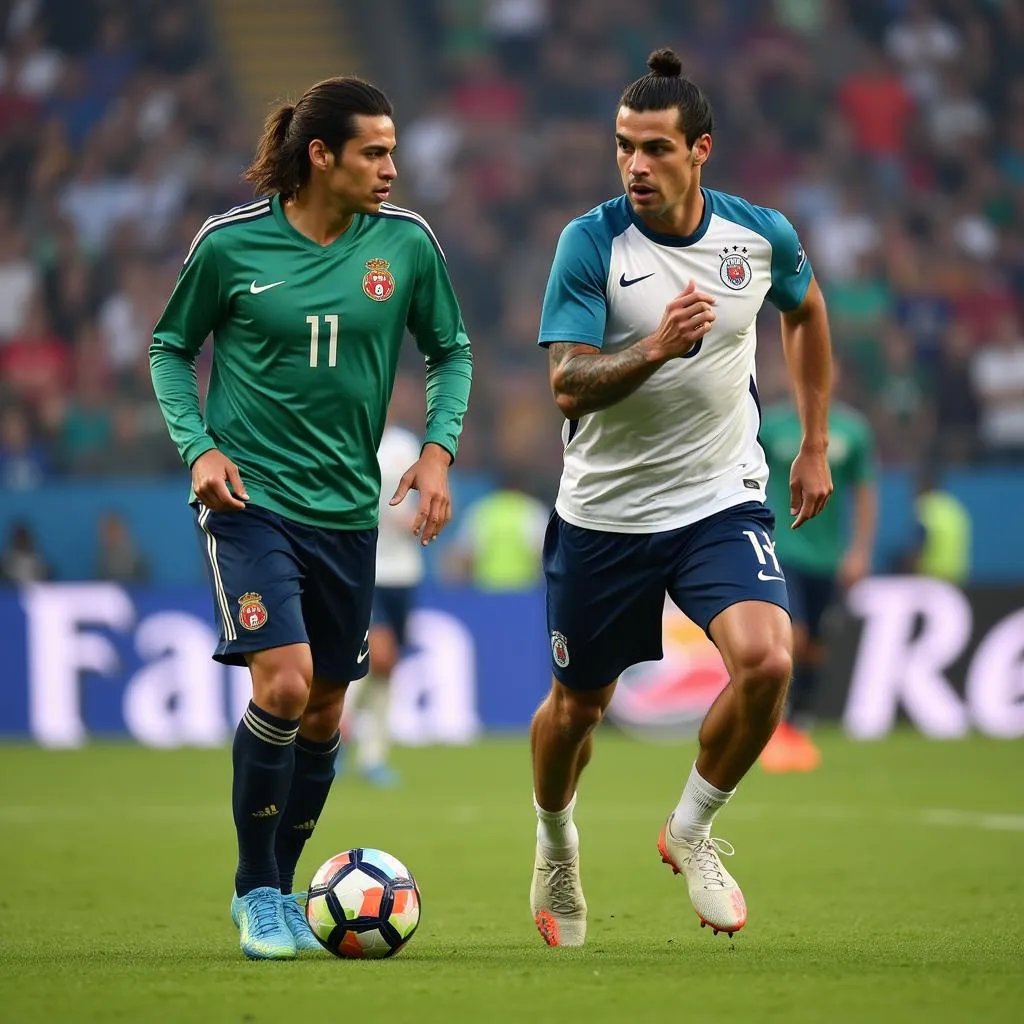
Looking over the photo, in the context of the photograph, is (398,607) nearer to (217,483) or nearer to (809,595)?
(809,595)

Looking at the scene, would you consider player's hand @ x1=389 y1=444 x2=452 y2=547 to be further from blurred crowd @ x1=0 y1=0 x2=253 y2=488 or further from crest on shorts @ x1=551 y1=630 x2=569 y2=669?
blurred crowd @ x1=0 y1=0 x2=253 y2=488

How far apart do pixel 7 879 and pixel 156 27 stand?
1742cm

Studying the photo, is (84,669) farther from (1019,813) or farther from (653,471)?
(653,471)

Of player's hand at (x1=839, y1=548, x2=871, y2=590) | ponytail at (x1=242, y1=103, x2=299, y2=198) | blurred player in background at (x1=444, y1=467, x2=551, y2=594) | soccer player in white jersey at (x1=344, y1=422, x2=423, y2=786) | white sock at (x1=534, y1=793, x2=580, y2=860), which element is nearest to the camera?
ponytail at (x1=242, y1=103, x2=299, y2=198)

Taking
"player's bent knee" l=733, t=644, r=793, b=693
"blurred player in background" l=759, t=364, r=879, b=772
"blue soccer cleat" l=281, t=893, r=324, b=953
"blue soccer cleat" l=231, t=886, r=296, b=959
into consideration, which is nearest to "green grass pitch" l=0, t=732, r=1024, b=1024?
"blue soccer cleat" l=231, t=886, r=296, b=959

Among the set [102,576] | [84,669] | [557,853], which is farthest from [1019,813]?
[102,576]

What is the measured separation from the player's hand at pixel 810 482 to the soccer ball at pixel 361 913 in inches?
67.8

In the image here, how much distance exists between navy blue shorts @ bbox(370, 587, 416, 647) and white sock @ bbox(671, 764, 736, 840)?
710 centimetres

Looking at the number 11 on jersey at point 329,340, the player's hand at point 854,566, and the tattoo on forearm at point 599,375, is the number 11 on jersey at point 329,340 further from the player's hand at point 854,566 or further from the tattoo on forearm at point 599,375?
the player's hand at point 854,566

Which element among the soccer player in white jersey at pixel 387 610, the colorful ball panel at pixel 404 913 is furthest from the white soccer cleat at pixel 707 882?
the soccer player in white jersey at pixel 387 610

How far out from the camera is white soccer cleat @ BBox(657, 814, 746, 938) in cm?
575

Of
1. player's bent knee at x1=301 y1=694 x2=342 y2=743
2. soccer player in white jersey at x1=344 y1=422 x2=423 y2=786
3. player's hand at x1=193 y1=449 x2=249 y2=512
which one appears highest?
player's hand at x1=193 y1=449 x2=249 y2=512

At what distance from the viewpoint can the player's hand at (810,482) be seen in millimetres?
6207

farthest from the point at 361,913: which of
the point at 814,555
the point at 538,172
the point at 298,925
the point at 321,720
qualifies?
the point at 538,172
